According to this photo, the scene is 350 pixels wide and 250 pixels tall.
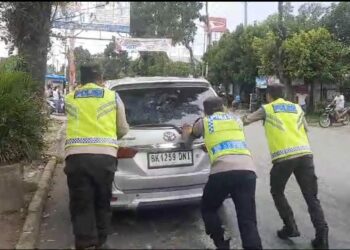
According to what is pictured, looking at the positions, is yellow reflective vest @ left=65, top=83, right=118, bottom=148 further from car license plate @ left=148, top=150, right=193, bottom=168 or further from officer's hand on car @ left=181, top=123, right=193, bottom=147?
officer's hand on car @ left=181, top=123, right=193, bottom=147

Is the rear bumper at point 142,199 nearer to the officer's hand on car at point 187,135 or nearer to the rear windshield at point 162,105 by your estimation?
the officer's hand on car at point 187,135

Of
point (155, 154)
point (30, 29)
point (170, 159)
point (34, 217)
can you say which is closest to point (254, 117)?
point (170, 159)

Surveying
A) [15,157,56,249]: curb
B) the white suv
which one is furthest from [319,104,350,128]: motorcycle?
the white suv

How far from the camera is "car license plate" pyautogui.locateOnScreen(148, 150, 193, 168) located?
5.37m

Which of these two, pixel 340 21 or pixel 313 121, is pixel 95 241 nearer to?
pixel 340 21

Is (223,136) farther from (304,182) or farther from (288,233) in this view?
(288,233)

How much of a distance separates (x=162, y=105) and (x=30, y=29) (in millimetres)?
2425

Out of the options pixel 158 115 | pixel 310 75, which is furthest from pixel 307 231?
pixel 310 75

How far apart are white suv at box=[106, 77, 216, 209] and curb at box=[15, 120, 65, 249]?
89 centimetres

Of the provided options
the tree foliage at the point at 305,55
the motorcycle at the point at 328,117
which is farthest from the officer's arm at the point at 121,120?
the tree foliage at the point at 305,55

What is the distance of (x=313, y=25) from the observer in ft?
79.9

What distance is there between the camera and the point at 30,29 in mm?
7078

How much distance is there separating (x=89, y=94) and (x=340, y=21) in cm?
808

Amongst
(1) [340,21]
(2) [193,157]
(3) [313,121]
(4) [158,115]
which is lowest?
(3) [313,121]
